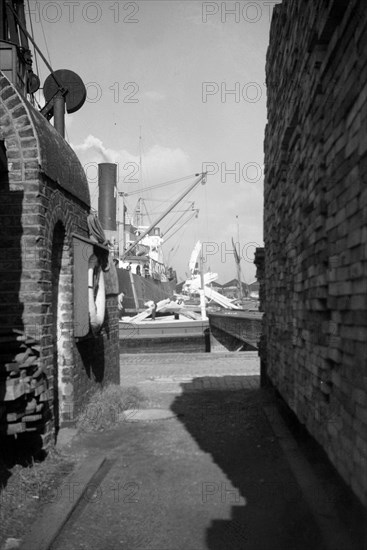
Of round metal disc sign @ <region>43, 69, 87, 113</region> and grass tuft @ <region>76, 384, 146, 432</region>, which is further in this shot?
round metal disc sign @ <region>43, 69, 87, 113</region>

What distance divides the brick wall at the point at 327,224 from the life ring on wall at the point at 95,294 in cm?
249

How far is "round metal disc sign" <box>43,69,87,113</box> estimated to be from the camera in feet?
29.4

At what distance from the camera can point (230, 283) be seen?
11062 cm

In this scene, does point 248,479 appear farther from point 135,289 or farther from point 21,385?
point 135,289

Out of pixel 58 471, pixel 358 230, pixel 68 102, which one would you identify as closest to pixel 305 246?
pixel 358 230

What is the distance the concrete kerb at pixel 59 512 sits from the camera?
12.9ft

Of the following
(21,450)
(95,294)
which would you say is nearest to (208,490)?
(21,450)

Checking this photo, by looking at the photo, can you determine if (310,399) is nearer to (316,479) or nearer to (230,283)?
(316,479)

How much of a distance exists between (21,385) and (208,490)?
1.92m

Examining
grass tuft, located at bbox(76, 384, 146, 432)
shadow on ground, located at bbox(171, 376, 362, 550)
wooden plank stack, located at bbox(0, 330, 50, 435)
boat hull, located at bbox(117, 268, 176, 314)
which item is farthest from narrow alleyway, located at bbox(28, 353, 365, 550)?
boat hull, located at bbox(117, 268, 176, 314)

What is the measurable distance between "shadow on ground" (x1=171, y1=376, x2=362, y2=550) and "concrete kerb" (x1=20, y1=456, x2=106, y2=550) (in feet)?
3.63

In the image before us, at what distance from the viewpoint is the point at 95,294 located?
7965 mm

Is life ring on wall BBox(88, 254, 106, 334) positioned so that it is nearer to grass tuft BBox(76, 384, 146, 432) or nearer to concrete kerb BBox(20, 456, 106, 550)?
grass tuft BBox(76, 384, 146, 432)

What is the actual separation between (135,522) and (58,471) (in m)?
1.42
